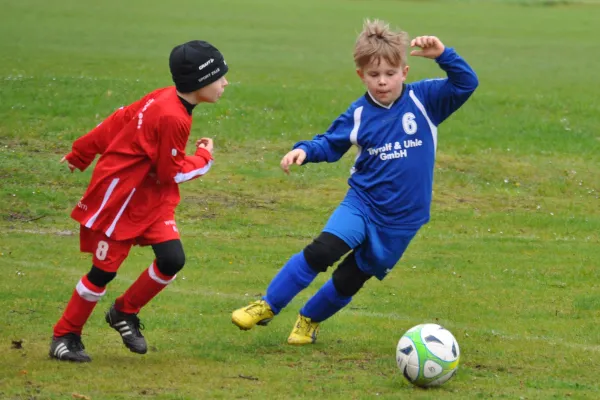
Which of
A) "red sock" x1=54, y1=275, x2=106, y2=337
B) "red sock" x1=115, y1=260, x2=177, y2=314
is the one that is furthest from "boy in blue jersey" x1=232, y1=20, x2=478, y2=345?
"red sock" x1=54, y1=275, x2=106, y2=337

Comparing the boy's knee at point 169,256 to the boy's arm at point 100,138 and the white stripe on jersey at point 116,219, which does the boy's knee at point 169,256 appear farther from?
the boy's arm at point 100,138

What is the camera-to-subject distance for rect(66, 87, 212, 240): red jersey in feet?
23.0

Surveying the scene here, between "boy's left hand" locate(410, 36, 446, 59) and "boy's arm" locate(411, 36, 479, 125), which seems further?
"boy's arm" locate(411, 36, 479, 125)

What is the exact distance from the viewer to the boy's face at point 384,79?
754 cm

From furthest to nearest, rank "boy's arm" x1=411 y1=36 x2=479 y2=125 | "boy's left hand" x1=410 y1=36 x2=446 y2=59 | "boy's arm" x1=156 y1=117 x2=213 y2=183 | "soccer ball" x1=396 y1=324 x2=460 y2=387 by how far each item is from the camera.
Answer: "boy's arm" x1=411 y1=36 x2=479 y2=125 → "boy's left hand" x1=410 y1=36 x2=446 y2=59 → "boy's arm" x1=156 y1=117 x2=213 y2=183 → "soccer ball" x1=396 y1=324 x2=460 y2=387

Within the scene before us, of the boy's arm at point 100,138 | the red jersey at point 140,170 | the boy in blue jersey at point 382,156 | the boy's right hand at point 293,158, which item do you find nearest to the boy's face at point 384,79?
the boy in blue jersey at point 382,156

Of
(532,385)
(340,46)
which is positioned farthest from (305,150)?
(340,46)

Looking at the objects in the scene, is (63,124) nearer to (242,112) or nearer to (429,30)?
(242,112)

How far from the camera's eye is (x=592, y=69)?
Answer: 25.3m

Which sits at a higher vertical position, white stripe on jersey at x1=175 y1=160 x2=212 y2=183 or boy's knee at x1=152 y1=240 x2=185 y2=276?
white stripe on jersey at x1=175 y1=160 x2=212 y2=183

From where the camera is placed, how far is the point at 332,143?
772cm

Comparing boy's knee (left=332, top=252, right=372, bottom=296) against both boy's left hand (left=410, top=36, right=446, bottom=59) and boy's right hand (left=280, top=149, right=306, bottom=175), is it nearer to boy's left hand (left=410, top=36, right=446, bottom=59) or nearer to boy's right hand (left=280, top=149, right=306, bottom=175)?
boy's right hand (left=280, top=149, right=306, bottom=175)

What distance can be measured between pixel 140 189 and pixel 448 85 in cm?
218

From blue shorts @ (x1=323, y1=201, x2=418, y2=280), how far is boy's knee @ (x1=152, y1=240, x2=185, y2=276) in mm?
1008
